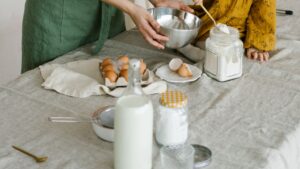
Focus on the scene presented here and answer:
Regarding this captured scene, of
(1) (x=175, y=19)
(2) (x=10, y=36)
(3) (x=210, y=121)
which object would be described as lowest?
(2) (x=10, y=36)

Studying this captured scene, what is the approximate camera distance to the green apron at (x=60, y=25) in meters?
1.47

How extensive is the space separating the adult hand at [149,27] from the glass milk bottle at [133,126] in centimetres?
47

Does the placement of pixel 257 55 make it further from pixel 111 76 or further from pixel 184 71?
pixel 111 76

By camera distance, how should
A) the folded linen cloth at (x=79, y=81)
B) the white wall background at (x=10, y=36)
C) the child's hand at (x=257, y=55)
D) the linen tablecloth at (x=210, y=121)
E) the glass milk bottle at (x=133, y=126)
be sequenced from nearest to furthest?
the glass milk bottle at (x=133, y=126) < the linen tablecloth at (x=210, y=121) < the folded linen cloth at (x=79, y=81) < the child's hand at (x=257, y=55) < the white wall background at (x=10, y=36)

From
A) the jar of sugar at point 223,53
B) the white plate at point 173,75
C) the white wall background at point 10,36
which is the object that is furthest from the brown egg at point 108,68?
the white wall background at point 10,36

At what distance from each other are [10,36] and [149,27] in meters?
1.26

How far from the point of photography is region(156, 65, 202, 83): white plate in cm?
129

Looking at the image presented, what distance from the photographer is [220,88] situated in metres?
1.27

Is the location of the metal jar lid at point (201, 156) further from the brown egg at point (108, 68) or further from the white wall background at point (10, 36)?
the white wall background at point (10, 36)

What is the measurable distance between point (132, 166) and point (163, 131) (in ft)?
0.39

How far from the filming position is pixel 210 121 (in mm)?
1104

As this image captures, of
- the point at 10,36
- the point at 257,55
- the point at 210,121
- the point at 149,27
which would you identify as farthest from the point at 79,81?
the point at 10,36

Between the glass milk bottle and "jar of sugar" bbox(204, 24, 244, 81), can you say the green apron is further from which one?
the glass milk bottle

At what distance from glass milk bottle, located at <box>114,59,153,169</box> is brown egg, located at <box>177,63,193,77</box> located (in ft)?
1.43
